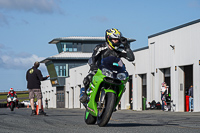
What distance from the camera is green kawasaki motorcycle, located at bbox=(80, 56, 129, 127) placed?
8625mm

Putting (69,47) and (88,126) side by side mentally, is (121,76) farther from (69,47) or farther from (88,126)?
(69,47)

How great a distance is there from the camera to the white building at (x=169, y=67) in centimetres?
2831

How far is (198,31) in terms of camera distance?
91.0 feet

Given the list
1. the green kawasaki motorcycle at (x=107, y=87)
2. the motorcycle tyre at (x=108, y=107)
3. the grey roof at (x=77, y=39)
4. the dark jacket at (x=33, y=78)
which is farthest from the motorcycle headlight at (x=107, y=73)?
the grey roof at (x=77, y=39)

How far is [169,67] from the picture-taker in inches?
1266

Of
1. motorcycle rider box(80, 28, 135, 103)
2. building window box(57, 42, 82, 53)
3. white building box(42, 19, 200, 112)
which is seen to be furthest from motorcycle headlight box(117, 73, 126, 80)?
building window box(57, 42, 82, 53)

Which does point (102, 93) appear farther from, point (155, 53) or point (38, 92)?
point (155, 53)

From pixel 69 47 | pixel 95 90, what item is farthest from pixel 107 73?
pixel 69 47

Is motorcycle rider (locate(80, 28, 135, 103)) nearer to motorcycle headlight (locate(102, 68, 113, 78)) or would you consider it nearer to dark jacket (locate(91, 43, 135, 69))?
dark jacket (locate(91, 43, 135, 69))

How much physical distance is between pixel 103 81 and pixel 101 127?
90 centimetres

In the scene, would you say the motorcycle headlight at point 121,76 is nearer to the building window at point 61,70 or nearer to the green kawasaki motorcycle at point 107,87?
the green kawasaki motorcycle at point 107,87

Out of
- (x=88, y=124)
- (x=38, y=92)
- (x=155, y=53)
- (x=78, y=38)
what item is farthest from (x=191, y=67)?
(x=78, y=38)

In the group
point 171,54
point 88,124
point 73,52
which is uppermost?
point 73,52

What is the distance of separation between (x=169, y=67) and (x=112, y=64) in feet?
78.1
